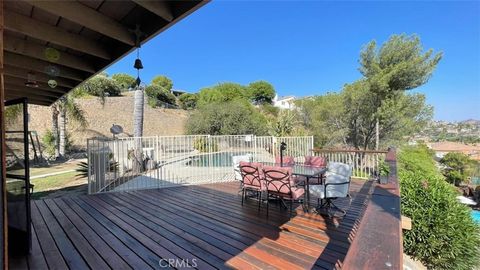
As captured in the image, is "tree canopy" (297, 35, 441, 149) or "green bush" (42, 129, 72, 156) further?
"green bush" (42, 129, 72, 156)

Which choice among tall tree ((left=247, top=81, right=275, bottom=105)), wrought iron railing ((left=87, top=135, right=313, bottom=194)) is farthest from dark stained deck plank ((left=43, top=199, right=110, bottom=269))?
tall tree ((left=247, top=81, right=275, bottom=105))

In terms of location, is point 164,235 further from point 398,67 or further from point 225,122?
point 225,122

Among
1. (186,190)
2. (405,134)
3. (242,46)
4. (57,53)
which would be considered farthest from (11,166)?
(242,46)

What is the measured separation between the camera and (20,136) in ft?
9.56

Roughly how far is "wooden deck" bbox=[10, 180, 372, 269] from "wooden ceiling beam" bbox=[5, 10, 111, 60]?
232cm

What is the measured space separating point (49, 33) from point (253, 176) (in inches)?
130

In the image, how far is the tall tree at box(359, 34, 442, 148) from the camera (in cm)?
1302

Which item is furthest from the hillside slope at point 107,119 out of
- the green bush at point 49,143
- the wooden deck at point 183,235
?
the wooden deck at point 183,235

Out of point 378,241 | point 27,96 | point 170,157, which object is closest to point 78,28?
point 378,241

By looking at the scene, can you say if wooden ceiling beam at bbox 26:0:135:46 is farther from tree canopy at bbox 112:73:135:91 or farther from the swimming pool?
tree canopy at bbox 112:73:135:91

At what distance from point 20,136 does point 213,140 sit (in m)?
5.50

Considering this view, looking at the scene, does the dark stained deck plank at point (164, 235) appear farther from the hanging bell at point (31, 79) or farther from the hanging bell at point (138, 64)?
the hanging bell at point (31, 79)

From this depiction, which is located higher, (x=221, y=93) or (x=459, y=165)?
(x=221, y=93)

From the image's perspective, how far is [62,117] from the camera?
13492mm
